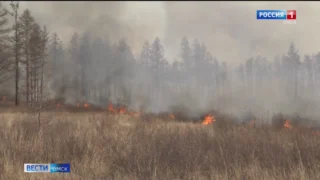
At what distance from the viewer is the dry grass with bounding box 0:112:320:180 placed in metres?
4.95

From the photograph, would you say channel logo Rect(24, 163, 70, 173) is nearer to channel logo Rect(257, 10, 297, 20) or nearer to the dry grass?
the dry grass

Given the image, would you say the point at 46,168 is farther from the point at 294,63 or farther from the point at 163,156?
the point at 294,63

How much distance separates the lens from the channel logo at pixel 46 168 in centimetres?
521

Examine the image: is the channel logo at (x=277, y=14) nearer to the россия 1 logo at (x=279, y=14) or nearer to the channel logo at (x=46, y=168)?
the россия 1 logo at (x=279, y=14)

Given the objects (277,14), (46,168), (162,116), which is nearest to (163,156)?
(46,168)

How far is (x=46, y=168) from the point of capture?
540 cm

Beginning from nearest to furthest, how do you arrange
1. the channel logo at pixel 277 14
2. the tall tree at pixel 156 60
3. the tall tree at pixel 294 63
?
the channel logo at pixel 277 14 → the tall tree at pixel 294 63 → the tall tree at pixel 156 60

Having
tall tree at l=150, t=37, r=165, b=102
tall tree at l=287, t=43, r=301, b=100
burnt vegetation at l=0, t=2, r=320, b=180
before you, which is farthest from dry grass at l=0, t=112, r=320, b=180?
tall tree at l=150, t=37, r=165, b=102

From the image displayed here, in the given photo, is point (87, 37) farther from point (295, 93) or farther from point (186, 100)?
point (295, 93)

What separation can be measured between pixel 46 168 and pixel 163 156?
2069mm

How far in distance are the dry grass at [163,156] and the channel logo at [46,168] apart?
0.12 m

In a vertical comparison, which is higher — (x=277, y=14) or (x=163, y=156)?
(x=277, y=14)

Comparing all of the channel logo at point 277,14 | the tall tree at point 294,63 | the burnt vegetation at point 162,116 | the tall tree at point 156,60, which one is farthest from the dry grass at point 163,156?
the tall tree at point 156,60

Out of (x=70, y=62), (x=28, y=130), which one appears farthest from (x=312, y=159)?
(x=70, y=62)
